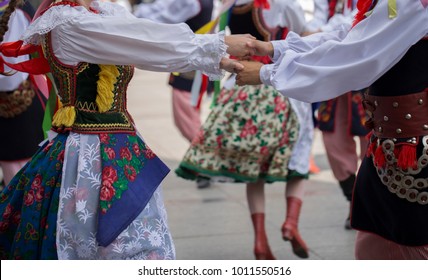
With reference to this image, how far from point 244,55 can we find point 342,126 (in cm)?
246

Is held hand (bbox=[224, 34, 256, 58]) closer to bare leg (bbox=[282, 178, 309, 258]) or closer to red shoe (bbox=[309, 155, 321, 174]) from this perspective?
bare leg (bbox=[282, 178, 309, 258])

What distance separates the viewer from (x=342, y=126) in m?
5.75

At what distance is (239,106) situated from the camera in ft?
16.4

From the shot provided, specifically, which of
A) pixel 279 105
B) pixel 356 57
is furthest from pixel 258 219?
pixel 356 57

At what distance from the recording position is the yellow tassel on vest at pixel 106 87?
3219 mm

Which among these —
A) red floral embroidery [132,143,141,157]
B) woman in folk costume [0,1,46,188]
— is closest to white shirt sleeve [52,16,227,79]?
red floral embroidery [132,143,141,157]

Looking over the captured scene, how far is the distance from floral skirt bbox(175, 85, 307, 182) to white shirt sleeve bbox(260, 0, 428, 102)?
1760mm

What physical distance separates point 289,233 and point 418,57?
2.06 meters

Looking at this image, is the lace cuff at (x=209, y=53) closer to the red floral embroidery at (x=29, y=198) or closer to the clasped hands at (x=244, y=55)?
the clasped hands at (x=244, y=55)

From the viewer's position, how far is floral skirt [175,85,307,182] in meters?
4.94

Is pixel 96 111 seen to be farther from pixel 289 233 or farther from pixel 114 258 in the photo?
pixel 289 233

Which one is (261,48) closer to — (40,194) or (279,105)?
(40,194)

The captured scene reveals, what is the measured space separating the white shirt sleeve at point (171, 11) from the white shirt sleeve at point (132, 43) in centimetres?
385
